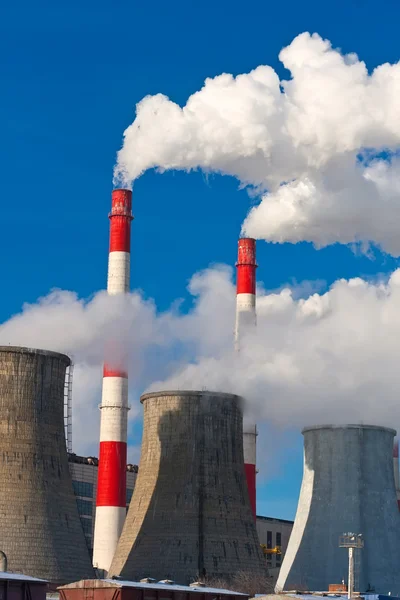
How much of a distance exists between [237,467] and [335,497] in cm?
715

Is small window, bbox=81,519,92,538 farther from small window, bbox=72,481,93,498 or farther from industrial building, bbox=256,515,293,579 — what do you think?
industrial building, bbox=256,515,293,579

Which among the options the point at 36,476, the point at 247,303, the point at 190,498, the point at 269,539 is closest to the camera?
the point at 36,476

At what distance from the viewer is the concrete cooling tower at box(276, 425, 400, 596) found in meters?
43.3

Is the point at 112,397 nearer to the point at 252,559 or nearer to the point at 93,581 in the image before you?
the point at 252,559

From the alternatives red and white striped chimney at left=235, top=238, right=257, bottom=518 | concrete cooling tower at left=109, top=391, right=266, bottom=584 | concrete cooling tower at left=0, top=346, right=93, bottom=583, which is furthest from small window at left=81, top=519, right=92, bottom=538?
concrete cooling tower at left=0, top=346, right=93, bottom=583

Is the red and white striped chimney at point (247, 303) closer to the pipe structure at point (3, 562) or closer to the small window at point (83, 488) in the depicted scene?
the small window at point (83, 488)

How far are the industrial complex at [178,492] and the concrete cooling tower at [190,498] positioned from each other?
0.04 m

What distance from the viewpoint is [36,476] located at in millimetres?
33844

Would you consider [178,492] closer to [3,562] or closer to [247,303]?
[3,562]

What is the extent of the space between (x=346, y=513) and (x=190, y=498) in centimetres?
872

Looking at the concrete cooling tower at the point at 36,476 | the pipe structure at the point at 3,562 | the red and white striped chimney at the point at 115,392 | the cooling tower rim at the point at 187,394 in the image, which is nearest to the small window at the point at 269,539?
the red and white striped chimney at the point at 115,392

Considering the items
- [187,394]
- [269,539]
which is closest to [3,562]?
[187,394]

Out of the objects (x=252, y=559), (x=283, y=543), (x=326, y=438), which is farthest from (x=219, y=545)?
(x=283, y=543)

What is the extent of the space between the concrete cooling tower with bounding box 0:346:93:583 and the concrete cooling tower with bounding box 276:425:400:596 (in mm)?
11797
